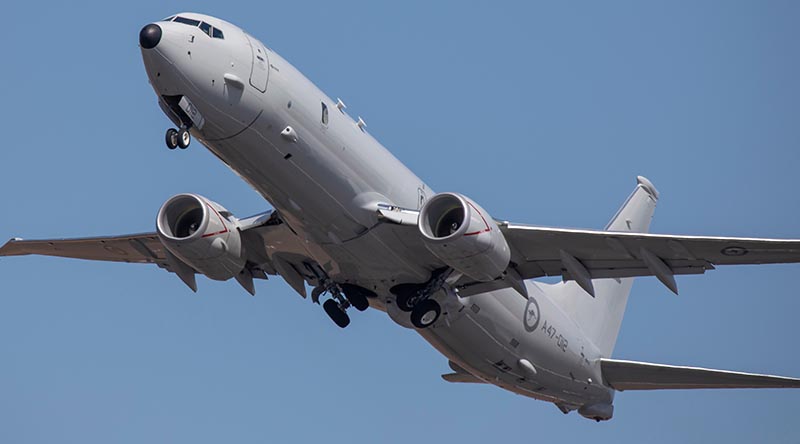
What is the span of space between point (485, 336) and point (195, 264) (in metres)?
7.39

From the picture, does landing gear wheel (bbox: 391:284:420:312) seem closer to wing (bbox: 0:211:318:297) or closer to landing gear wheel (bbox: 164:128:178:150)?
wing (bbox: 0:211:318:297)

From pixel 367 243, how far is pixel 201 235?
12.9 feet

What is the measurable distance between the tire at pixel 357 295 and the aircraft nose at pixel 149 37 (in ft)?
27.1

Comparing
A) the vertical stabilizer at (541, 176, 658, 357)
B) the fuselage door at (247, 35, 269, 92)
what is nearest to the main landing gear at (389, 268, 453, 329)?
the vertical stabilizer at (541, 176, 658, 357)

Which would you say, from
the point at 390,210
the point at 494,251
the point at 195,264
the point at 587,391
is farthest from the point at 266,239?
the point at 587,391

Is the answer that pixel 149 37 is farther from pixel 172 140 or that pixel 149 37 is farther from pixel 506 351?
pixel 506 351

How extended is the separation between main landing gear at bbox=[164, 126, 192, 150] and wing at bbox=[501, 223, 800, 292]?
24.6ft

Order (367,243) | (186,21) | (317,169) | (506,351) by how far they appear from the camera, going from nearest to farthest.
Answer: (186,21) < (317,169) < (367,243) < (506,351)

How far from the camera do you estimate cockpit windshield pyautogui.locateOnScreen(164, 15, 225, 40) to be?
87.2 feet

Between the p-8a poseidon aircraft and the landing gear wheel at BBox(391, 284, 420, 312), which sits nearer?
the p-8a poseidon aircraft

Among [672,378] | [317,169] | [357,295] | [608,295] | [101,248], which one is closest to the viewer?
[317,169]

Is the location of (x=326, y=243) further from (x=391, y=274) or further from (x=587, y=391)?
(x=587, y=391)

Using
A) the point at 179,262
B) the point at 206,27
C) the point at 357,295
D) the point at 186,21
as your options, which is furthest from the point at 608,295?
the point at 186,21

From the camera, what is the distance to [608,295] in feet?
129
